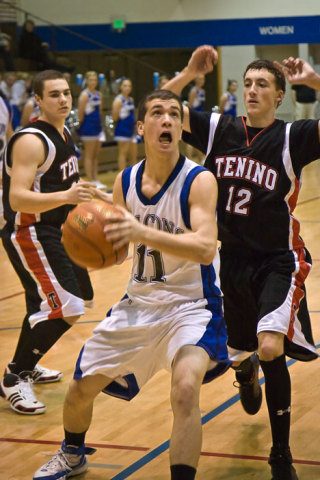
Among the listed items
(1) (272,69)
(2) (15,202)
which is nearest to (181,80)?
(1) (272,69)

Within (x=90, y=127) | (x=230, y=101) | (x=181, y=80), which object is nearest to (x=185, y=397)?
(x=181, y=80)

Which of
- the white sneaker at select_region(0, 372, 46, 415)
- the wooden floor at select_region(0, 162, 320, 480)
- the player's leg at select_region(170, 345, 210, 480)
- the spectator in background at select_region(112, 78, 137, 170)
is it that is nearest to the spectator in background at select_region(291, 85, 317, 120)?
the spectator in background at select_region(112, 78, 137, 170)

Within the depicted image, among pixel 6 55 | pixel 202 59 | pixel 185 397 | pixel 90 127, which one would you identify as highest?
pixel 6 55

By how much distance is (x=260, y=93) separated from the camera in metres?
4.84

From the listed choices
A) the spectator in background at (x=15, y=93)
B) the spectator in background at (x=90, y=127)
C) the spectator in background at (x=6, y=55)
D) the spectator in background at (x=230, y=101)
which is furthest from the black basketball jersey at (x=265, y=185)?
the spectator in background at (x=6, y=55)

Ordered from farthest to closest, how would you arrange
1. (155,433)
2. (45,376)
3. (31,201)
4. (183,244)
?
(45,376), (31,201), (155,433), (183,244)

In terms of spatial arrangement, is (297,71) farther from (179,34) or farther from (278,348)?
(179,34)

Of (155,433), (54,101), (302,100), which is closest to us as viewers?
(155,433)

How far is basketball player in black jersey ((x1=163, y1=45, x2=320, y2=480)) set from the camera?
4453 mm

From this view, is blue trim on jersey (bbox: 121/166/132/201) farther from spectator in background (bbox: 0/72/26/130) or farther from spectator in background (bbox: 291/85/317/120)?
spectator in background (bbox: 0/72/26/130)

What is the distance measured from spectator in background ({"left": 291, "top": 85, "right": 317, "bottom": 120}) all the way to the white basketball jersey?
1367 cm

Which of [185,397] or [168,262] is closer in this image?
[185,397]

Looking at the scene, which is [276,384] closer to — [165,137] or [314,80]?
[165,137]

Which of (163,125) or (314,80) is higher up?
(314,80)
